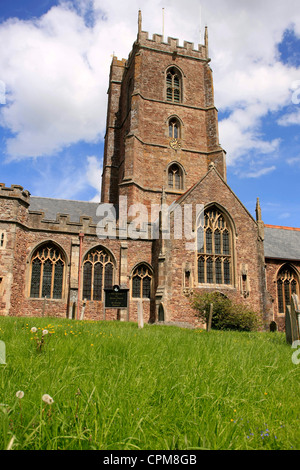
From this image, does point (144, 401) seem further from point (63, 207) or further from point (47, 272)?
point (63, 207)

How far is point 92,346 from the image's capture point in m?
5.28

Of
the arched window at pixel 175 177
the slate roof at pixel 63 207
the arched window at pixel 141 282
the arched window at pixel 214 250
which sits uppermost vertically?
the arched window at pixel 175 177

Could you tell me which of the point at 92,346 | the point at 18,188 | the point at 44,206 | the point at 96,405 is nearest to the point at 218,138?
the point at 44,206

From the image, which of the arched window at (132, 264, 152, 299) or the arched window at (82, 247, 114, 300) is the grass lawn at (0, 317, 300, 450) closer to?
the arched window at (82, 247, 114, 300)

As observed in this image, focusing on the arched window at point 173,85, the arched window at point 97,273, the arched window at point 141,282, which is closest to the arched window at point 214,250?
the arched window at point 141,282

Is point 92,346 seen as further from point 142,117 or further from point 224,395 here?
point 142,117

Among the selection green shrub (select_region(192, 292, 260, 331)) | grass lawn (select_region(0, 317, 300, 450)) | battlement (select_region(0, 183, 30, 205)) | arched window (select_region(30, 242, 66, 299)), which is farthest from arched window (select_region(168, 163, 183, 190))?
grass lawn (select_region(0, 317, 300, 450))

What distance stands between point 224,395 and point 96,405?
4.47 ft

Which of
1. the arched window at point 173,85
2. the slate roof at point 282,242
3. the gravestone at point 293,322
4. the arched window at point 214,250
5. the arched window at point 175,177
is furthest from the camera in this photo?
the arched window at point 173,85

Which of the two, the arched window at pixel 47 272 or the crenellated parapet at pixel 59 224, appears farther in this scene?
Answer: the crenellated parapet at pixel 59 224

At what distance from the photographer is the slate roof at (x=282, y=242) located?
77.1ft

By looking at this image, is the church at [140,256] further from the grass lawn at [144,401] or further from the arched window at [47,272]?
the grass lawn at [144,401]

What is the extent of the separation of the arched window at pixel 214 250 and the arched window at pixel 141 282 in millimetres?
2971

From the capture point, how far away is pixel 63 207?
A: 2327cm
